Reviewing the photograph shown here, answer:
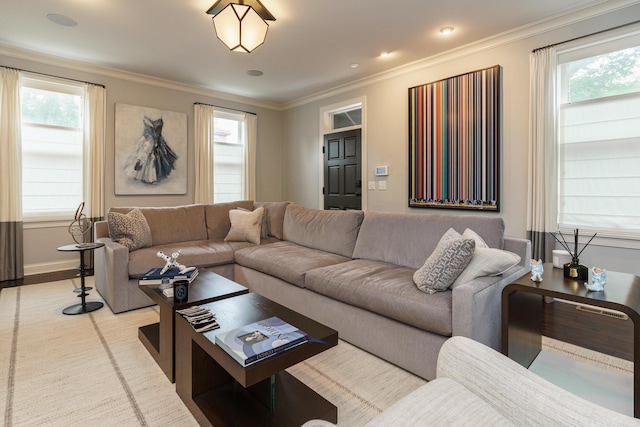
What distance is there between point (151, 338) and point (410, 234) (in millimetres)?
2027

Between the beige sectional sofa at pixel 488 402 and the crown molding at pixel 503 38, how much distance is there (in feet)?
11.7

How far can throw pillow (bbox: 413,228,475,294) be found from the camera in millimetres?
1877

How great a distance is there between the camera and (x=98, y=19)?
3.27 metres

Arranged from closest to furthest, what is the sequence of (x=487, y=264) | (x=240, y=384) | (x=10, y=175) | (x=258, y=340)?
(x=258, y=340) → (x=240, y=384) → (x=487, y=264) → (x=10, y=175)

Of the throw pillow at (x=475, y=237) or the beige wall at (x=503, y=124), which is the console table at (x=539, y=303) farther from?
the beige wall at (x=503, y=124)

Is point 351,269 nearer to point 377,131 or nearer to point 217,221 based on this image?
point 217,221

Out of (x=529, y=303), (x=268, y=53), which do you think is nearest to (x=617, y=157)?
(x=529, y=303)

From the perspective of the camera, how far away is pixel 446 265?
1904 millimetres

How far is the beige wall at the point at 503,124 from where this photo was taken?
3098 mm

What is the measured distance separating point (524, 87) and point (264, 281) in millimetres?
3298

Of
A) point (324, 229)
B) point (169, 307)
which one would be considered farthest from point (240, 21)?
point (169, 307)

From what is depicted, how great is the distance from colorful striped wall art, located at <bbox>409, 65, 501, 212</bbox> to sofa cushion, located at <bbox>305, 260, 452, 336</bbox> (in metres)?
1.82

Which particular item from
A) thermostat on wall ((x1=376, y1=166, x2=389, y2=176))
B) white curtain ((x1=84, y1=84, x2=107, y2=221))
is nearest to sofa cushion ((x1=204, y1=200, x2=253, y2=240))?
white curtain ((x1=84, y1=84, x2=107, y2=221))

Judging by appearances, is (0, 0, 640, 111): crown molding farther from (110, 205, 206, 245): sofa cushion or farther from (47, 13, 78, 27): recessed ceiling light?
(110, 205, 206, 245): sofa cushion
